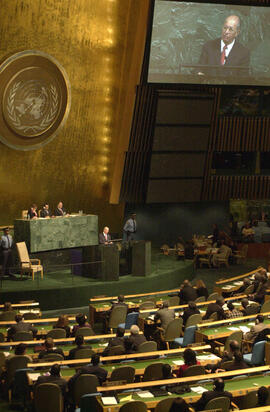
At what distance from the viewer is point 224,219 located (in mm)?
25500

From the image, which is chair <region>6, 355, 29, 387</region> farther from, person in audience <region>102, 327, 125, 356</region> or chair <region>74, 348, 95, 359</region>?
person in audience <region>102, 327, 125, 356</region>

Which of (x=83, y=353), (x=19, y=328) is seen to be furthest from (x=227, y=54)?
(x=83, y=353)

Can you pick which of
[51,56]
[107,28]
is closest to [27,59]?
[51,56]

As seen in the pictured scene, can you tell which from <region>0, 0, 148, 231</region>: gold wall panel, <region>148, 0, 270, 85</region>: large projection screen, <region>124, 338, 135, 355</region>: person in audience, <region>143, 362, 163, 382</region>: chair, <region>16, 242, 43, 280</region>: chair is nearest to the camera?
<region>143, 362, 163, 382</region>: chair

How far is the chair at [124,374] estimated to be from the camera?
8.29 metres

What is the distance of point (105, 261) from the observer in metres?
16.2

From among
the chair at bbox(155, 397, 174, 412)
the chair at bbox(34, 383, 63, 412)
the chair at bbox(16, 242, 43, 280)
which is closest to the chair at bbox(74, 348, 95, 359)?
the chair at bbox(34, 383, 63, 412)

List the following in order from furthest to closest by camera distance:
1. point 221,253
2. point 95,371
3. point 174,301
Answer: point 221,253, point 174,301, point 95,371

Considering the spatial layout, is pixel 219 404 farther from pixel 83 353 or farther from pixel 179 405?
pixel 83 353

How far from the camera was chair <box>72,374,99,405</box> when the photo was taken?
8.08 meters

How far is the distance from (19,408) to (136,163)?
13483mm

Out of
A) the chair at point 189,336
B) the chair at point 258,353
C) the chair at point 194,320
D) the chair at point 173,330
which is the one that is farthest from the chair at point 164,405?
the chair at point 194,320

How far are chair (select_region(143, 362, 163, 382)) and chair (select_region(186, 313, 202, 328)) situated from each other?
289 cm

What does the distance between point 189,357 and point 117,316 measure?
433 centimetres
